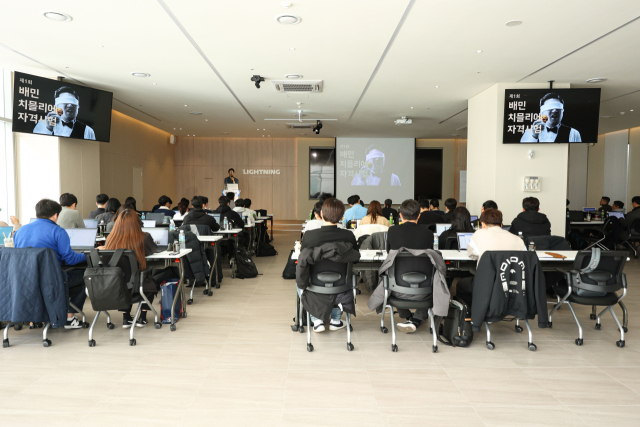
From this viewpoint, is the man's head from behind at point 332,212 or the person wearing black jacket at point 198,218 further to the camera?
the person wearing black jacket at point 198,218

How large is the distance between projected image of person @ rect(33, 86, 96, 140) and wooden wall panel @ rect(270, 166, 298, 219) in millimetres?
8635

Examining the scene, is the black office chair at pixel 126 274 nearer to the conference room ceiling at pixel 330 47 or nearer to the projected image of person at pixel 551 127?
the conference room ceiling at pixel 330 47

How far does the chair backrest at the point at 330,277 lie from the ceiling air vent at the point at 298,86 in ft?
13.8

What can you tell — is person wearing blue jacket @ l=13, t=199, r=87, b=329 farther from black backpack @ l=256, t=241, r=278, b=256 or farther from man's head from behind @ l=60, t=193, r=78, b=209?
black backpack @ l=256, t=241, r=278, b=256

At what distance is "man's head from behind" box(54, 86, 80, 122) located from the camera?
6528 millimetres

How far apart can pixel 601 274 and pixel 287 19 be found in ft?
13.3

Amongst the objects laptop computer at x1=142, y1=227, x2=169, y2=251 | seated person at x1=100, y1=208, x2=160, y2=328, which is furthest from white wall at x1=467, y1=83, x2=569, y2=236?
seated person at x1=100, y1=208, x2=160, y2=328

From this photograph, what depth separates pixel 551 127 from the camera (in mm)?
6887

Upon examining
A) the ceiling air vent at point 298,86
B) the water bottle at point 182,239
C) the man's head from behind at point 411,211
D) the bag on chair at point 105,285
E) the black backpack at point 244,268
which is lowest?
the black backpack at point 244,268

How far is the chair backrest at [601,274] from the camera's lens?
12.5 ft

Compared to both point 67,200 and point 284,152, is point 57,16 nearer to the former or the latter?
point 67,200

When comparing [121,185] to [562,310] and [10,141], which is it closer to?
[10,141]

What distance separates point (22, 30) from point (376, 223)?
5.02 meters

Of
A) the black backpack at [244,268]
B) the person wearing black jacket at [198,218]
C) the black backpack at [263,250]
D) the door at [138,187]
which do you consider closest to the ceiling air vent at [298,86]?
the person wearing black jacket at [198,218]
